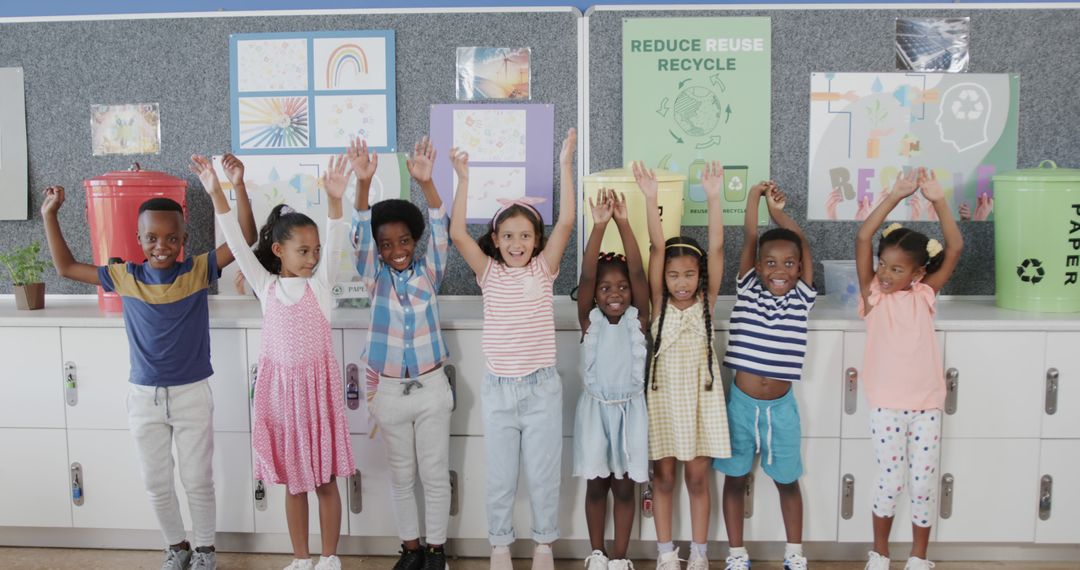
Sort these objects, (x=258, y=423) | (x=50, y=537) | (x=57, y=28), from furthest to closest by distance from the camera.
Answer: (x=57, y=28) < (x=50, y=537) < (x=258, y=423)

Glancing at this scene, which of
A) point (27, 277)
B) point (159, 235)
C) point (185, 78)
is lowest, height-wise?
point (27, 277)

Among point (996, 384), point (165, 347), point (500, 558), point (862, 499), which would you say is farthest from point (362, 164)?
point (996, 384)

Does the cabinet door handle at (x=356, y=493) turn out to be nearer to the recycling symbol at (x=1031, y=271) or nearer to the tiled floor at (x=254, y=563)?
the tiled floor at (x=254, y=563)

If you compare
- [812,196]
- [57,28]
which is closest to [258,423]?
[57,28]

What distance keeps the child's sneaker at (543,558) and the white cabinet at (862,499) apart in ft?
2.23

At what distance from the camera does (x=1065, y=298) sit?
6.38 ft

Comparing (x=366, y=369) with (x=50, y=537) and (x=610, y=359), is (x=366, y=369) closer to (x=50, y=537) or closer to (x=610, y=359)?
(x=610, y=359)

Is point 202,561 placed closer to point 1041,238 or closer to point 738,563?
point 738,563

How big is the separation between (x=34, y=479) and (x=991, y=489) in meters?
2.25

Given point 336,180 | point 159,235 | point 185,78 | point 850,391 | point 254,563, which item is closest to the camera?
point 336,180

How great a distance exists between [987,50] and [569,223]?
1.23 metres

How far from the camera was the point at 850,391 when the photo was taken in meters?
1.89

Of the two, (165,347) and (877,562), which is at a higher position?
(165,347)

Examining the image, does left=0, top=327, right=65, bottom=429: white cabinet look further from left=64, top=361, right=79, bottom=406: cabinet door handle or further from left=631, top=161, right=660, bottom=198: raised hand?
left=631, top=161, right=660, bottom=198: raised hand
